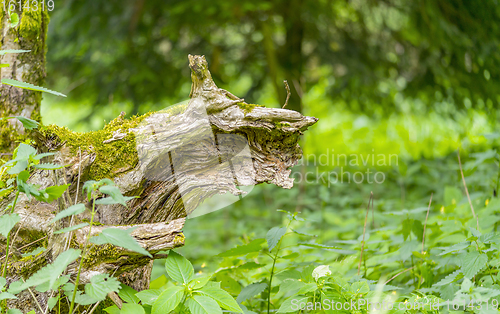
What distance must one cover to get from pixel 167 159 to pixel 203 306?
26.2 inches

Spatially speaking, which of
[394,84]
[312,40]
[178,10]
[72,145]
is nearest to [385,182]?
[394,84]

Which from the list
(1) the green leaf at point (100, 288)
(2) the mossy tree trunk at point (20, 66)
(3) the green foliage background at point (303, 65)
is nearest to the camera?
(1) the green leaf at point (100, 288)

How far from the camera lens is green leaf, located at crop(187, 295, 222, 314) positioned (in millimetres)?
1142

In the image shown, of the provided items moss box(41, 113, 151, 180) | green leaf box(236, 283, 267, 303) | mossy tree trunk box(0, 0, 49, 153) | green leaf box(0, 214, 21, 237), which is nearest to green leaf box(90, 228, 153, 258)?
green leaf box(0, 214, 21, 237)

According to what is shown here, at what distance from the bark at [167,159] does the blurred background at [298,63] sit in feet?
8.80

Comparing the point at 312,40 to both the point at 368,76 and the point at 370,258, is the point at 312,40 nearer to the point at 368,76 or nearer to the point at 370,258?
the point at 368,76

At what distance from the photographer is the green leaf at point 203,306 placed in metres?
1.14

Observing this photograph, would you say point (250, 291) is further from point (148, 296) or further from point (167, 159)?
point (167, 159)

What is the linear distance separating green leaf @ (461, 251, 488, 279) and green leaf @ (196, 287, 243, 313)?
99cm

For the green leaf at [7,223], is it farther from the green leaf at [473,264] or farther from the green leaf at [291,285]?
the green leaf at [473,264]

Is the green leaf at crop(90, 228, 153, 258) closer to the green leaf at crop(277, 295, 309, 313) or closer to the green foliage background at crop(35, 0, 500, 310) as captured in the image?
the green leaf at crop(277, 295, 309, 313)

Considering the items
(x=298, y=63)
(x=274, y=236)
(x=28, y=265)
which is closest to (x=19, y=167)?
(x=28, y=265)

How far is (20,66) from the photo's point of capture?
5.83ft

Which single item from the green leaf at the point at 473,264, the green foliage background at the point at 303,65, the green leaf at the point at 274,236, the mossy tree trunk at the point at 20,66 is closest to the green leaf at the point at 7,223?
the mossy tree trunk at the point at 20,66
